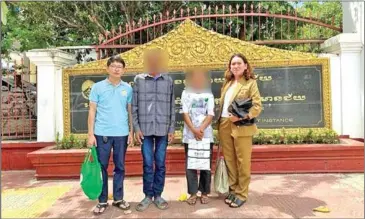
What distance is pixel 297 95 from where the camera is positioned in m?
6.07

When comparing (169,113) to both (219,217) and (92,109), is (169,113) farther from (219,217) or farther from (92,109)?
(219,217)

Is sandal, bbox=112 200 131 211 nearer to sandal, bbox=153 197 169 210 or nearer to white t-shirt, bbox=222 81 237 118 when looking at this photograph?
sandal, bbox=153 197 169 210

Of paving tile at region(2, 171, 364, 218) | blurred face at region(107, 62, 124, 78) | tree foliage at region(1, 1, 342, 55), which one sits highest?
tree foliage at region(1, 1, 342, 55)

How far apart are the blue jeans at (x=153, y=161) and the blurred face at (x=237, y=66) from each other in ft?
3.23

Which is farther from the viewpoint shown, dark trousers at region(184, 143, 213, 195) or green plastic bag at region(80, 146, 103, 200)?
dark trousers at region(184, 143, 213, 195)

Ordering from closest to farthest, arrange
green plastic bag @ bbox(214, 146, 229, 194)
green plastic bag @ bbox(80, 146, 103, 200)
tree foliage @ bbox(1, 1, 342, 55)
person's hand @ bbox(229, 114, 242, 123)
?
green plastic bag @ bbox(80, 146, 103, 200), person's hand @ bbox(229, 114, 242, 123), green plastic bag @ bbox(214, 146, 229, 194), tree foliage @ bbox(1, 1, 342, 55)

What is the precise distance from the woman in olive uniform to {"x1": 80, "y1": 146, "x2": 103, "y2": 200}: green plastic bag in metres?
1.32

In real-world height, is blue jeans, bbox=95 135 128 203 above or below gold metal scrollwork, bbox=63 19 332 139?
below

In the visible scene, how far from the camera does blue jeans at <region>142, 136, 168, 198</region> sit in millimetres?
4004

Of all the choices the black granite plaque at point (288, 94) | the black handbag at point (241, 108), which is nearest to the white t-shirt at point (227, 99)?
the black handbag at point (241, 108)

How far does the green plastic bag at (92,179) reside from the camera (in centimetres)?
387

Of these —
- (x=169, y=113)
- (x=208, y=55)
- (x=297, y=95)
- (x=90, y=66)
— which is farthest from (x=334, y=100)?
(x=90, y=66)

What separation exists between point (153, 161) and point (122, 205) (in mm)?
549

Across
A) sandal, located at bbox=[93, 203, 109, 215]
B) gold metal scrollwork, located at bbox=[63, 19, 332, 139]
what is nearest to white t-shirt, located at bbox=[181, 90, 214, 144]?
sandal, located at bbox=[93, 203, 109, 215]
